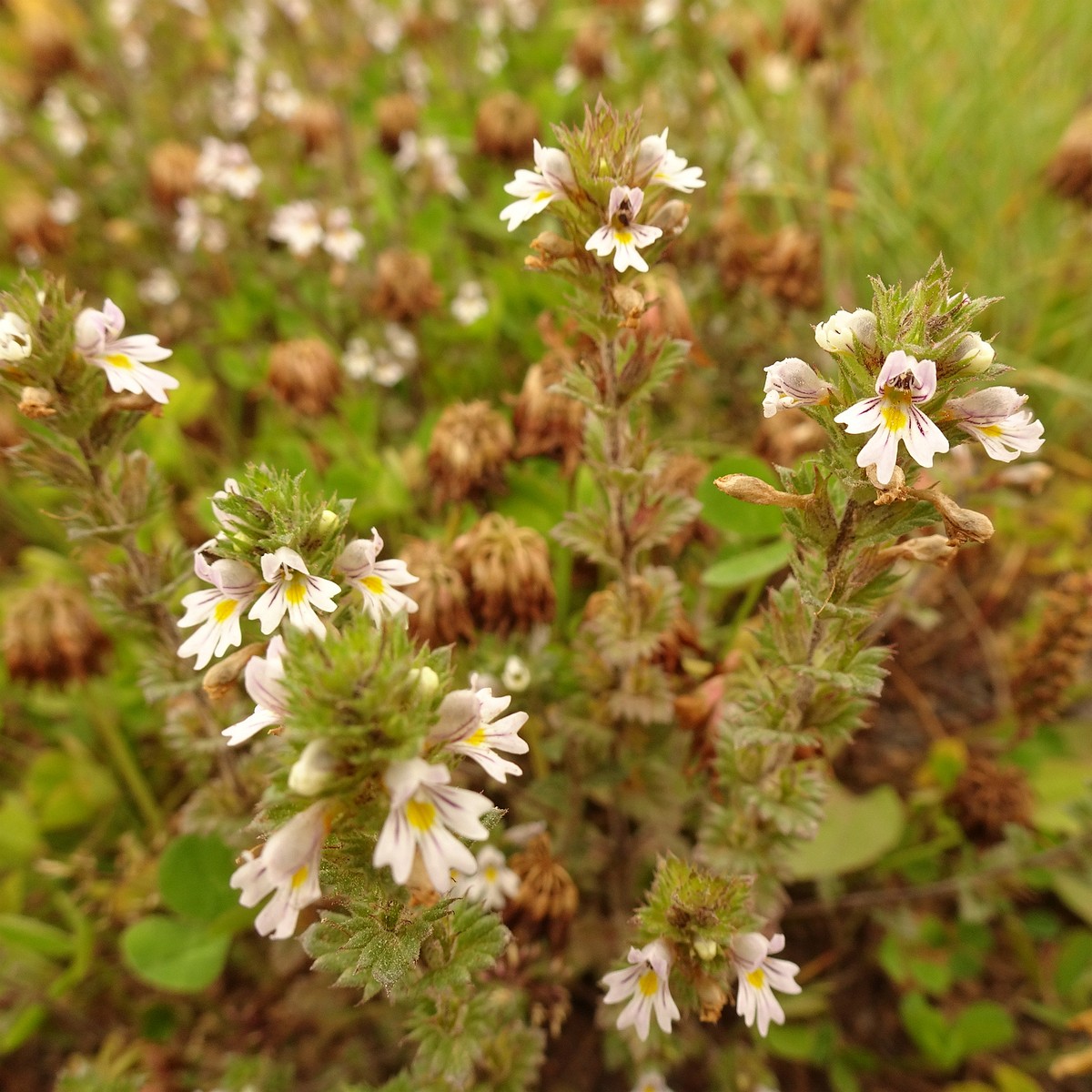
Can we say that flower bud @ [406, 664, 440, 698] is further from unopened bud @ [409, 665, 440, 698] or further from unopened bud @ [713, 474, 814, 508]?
unopened bud @ [713, 474, 814, 508]

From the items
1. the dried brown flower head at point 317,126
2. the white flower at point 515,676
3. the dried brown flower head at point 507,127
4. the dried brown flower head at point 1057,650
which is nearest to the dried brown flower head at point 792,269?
the dried brown flower head at point 507,127

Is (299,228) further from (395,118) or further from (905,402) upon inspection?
(905,402)

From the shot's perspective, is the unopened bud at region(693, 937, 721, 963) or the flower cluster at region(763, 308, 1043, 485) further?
the unopened bud at region(693, 937, 721, 963)

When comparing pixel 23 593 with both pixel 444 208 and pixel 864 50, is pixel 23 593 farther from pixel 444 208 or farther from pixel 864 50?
pixel 864 50

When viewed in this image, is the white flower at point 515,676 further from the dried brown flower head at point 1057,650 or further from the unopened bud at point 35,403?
the dried brown flower head at point 1057,650

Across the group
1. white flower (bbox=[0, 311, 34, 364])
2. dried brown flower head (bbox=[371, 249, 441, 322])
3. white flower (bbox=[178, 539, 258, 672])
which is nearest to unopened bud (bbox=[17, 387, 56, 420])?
white flower (bbox=[0, 311, 34, 364])

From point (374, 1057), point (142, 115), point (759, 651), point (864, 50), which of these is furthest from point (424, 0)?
point (374, 1057)

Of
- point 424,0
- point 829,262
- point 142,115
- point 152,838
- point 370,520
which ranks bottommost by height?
point 152,838
